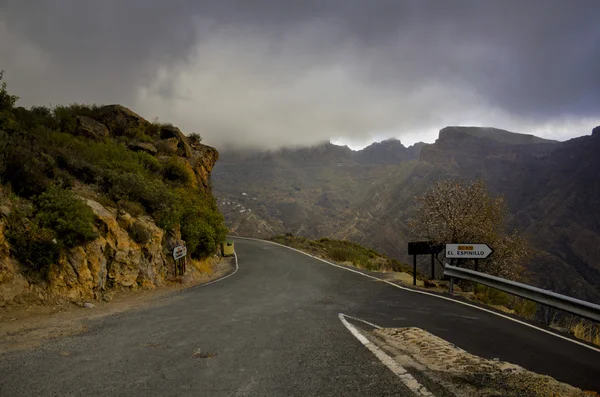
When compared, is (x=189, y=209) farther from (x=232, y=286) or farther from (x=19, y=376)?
(x=19, y=376)

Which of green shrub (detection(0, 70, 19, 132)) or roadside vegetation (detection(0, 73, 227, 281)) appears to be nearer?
roadside vegetation (detection(0, 73, 227, 281))

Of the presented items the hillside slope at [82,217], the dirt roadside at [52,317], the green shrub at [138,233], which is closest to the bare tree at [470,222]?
the hillside slope at [82,217]

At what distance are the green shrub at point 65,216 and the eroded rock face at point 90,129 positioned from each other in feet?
44.9

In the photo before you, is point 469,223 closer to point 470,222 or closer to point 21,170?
point 470,222

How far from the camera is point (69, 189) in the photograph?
11516mm

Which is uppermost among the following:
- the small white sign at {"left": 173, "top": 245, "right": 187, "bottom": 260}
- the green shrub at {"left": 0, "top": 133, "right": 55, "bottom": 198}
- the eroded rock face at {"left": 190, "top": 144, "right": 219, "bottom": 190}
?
the eroded rock face at {"left": 190, "top": 144, "right": 219, "bottom": 190}

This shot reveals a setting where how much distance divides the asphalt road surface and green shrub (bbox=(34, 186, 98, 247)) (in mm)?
3491

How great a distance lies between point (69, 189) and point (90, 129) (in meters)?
13.2

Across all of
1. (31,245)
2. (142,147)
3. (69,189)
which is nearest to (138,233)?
(69,189)

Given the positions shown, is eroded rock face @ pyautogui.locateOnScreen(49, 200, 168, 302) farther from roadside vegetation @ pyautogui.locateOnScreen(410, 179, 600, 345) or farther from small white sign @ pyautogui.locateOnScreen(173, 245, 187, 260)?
roadside vegetation @ pyautogui.locateOnScreen(410, 179, 600, 345)

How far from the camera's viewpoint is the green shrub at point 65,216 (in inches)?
367

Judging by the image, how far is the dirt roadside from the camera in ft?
18.9

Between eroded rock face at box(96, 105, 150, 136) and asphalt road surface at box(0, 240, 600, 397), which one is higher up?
eroded rock face at box(96, 105, 150, 136)

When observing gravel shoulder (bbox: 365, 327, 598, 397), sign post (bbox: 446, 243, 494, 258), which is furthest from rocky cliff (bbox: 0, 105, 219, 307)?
sign post (bbox: 446, 243, 494, 258)
